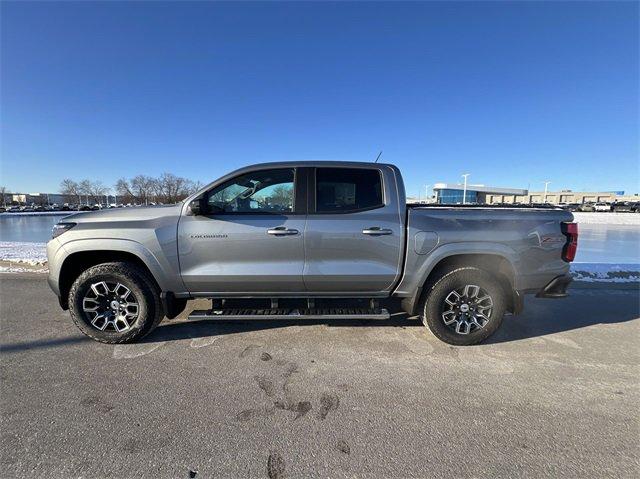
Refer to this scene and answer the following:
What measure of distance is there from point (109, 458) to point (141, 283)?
1.78m

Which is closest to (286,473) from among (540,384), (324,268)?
(324,268)

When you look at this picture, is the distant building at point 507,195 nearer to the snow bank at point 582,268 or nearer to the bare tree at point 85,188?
the snow bank at point 582,268

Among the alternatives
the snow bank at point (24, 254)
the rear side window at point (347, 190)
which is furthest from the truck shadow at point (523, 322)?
the snow bank at point (24, 254)

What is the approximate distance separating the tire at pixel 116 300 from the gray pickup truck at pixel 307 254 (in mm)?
12

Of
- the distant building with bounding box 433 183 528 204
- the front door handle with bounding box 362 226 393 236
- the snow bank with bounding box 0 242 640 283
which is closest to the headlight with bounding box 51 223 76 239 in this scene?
the front door handle with bounding box 362 226 393 236

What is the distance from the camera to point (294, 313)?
11.6 feet

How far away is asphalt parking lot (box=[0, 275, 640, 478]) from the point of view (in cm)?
201

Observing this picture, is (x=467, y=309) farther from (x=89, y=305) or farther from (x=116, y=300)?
(x=89, y=305)

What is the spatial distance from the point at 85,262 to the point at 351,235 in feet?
10.0

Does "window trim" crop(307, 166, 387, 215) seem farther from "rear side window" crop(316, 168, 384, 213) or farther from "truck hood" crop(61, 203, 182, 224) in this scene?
"truck hood" crop(61, 203, 182, 224)

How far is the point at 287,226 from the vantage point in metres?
3.39

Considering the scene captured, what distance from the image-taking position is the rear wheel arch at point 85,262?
3.50 m

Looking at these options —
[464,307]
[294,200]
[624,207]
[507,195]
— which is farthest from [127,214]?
[507,195]

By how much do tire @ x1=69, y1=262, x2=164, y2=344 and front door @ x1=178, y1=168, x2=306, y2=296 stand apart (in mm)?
479
